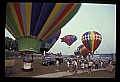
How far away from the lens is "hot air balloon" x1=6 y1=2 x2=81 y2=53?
13.9ft

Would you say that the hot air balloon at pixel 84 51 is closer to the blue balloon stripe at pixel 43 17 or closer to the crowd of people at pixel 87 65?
the crowd of people at pixel 87 65

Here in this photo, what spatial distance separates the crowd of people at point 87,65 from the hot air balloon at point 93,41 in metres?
0.18

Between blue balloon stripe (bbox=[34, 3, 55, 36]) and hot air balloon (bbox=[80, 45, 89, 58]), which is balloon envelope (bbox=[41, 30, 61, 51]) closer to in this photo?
blue balloon stripe (bbox=[34, 3, 55, 36])

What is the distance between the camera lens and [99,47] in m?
4.43

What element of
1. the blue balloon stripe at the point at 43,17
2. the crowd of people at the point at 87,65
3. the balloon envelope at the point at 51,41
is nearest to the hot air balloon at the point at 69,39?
the balloon envelope at the point at 51,41

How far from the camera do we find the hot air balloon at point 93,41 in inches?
170

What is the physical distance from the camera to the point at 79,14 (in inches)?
170

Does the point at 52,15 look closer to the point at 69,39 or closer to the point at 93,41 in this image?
the point at 69,39
